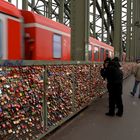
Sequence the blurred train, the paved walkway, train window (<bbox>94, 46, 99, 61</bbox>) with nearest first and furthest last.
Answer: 1. the paved walkway
2. the blurred train
3. train window (<bbox>94, 46, 99, 61</bbox>)

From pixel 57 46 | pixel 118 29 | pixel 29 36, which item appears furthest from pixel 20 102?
pixel 118 29

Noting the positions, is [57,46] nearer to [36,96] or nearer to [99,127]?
[99,127]

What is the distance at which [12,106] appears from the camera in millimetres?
5074

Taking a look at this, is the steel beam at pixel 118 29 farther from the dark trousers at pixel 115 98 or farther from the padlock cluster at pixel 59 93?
the padlock cluster at pixel 59 93

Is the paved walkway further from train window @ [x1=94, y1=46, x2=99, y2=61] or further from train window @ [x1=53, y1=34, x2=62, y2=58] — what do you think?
train window @ [x1=94, y1=46, x2=99, y2=61]

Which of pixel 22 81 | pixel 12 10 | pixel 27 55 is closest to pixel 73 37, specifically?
pixel 27 55

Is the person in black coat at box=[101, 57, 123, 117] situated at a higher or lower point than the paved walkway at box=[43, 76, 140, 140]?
higher

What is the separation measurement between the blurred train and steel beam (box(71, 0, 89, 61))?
2.31ft

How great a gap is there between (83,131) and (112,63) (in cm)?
281

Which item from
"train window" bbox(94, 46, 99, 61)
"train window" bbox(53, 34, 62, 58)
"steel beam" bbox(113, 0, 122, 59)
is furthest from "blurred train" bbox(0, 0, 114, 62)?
"steel beam" bbox(113, 0, 122, 59)

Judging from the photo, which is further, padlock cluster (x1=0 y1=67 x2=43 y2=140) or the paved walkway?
the paved walkway

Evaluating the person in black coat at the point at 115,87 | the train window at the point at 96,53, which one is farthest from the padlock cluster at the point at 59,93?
the train window at the point at 96,53

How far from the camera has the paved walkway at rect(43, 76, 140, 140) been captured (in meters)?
6.74

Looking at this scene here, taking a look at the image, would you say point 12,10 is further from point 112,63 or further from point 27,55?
point 112,63
